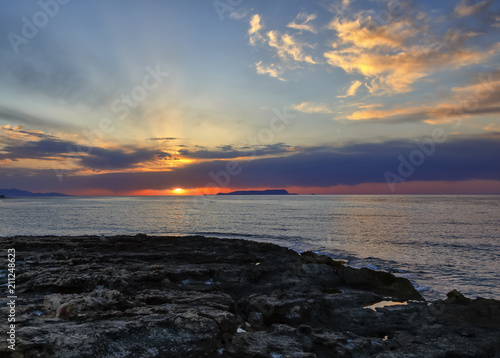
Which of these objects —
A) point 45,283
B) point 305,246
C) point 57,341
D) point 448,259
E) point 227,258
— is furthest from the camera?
point 305,246

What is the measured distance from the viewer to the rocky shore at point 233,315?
9906 mm

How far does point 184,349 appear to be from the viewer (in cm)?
1007

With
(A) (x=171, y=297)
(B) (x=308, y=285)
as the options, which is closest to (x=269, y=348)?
(A) (x=171, y=297)

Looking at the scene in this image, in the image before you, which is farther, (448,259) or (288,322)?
(448,259)

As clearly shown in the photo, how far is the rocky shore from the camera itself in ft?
32.5

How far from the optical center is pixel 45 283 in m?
16.5

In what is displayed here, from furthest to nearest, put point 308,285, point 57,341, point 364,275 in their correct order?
point 364,275
point 308,285
point 57,341

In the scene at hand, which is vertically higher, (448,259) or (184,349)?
(184,349)

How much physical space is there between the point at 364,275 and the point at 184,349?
16015 mm

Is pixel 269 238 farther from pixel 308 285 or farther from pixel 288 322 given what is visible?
pixel 288 322

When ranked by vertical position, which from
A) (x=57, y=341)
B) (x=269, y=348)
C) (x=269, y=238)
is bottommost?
(x=269, y=238)

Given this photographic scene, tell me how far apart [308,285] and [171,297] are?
30.8 feet

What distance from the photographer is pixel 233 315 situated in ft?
41.3

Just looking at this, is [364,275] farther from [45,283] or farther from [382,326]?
[45,283]
